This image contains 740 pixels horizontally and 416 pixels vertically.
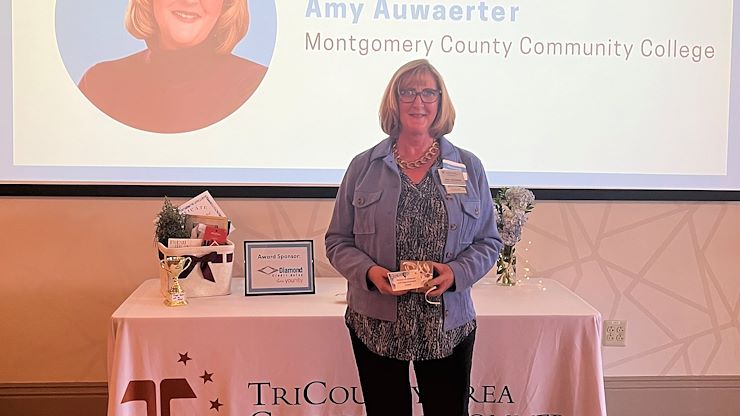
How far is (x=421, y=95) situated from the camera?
1.90 metres

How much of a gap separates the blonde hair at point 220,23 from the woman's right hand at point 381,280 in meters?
1.38

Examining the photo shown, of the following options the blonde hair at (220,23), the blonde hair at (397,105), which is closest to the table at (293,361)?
the blonde hair at (397,105)

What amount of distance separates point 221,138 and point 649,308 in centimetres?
191

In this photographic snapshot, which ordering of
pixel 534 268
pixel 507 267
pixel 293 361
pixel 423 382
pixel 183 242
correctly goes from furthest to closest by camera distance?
pixel 534 268 < pixel 507 267 < pixel 183 242 < pixel 293 361 < pixel 423 382

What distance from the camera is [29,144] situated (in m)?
2.82

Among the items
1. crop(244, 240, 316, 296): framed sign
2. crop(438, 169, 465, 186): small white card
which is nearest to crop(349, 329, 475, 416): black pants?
crop(438, 169, 465, 186): small white card

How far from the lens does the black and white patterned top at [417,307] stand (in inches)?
73.4

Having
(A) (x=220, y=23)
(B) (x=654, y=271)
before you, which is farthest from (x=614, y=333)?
(A) (x=220, y=23)

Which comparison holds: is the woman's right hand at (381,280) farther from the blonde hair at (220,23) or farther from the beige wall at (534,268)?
the blonde hair at (220,23)

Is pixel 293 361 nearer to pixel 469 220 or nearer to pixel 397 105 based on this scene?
pixel 469 220

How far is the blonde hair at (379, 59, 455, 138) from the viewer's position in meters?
1.90

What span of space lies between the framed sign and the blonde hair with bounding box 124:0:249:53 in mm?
819

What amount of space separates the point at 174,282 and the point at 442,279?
107cm

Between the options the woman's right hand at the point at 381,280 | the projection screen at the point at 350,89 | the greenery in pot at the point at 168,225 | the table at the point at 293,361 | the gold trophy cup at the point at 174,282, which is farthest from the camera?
the projection screen at the point at 350,89
